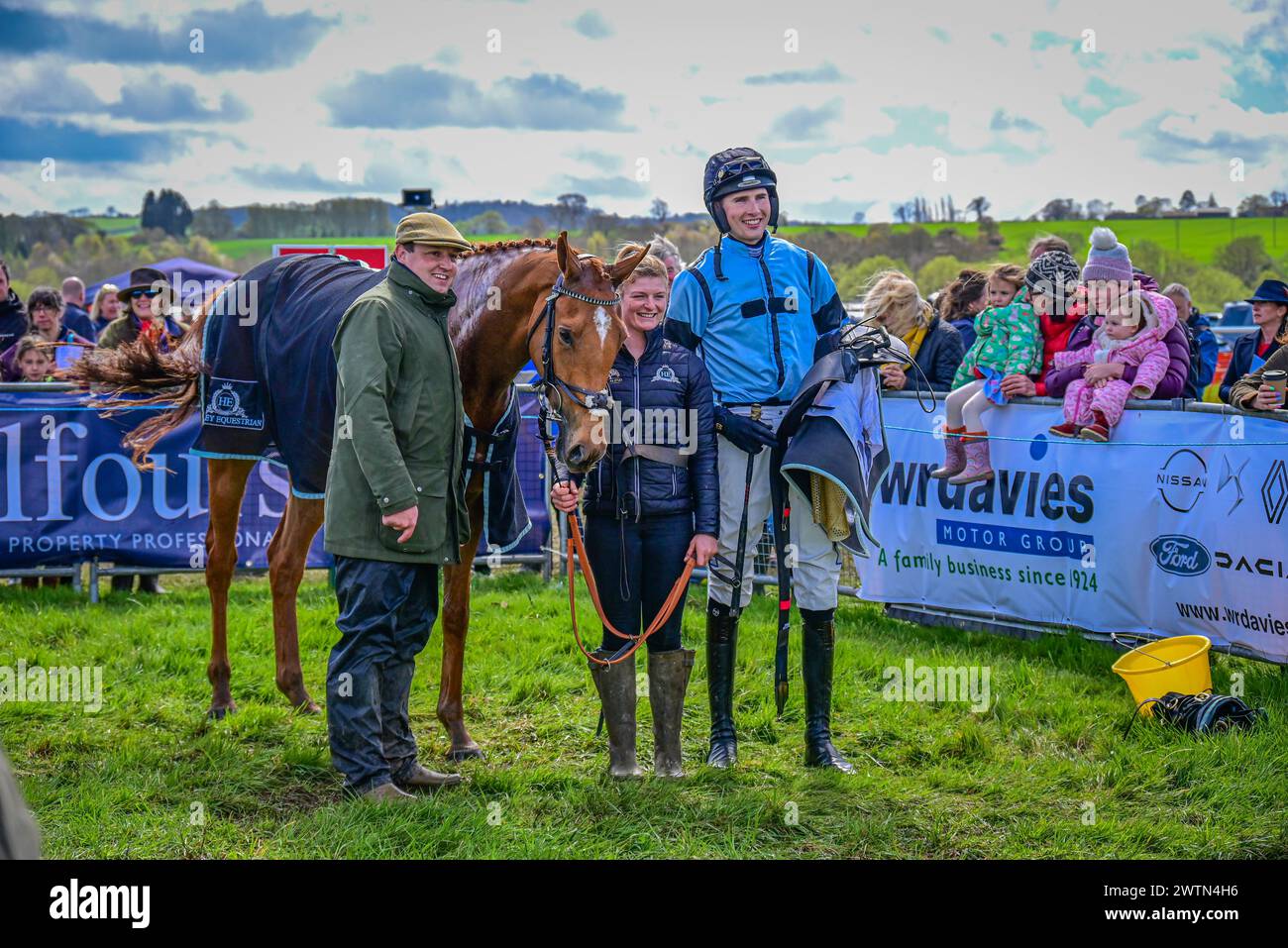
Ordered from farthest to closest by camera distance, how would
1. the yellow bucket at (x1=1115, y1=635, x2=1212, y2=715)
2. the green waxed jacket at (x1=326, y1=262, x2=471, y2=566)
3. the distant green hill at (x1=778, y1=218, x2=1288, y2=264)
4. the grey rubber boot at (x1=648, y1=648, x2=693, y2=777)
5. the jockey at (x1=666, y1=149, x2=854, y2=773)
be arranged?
the distant green hill at (x1=778, y1=218, x2=1288, y2=264)
the yellow bucket at (x1=1115, y1=635, x2=1212, y2=715)
the jockey at (x1=666, y1=149, x2=854, y2=773)
the grey rubber boot at (x1=648, y1=648, x2=693, y2=777)
the green waxed jacket at (x1=326, y1=262, x2=471, y2=566)

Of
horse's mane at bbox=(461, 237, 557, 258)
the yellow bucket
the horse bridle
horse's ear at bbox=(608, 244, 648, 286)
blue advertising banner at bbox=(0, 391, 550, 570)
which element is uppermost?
horse's mane at bbox=(461, 237, 557, 258)

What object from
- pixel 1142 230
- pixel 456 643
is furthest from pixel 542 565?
pixel 1142 230

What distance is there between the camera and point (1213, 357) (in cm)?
1113

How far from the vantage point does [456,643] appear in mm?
5957

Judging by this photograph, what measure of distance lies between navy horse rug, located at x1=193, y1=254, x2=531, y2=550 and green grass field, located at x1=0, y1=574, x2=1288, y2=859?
4.15 ft

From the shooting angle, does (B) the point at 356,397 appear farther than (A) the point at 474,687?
No

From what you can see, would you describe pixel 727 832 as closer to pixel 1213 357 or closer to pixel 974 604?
pixel 974 604

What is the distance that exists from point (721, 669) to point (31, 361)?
7056mm

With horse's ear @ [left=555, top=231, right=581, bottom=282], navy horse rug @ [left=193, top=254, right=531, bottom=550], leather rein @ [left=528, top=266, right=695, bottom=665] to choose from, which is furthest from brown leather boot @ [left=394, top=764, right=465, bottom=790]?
horse's ear @ [left=555, top=231, right=581, bottom=282]

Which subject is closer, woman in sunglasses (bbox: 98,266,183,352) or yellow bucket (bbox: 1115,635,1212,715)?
yellow bucket (bbox: 1115,635,1212,715)

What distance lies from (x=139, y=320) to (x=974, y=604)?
23.6 ft

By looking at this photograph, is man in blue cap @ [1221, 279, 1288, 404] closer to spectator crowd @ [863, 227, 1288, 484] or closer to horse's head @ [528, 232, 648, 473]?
spectator crowd @ [863, 227, 1288, 484]

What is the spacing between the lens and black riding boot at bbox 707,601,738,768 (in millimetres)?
5734
